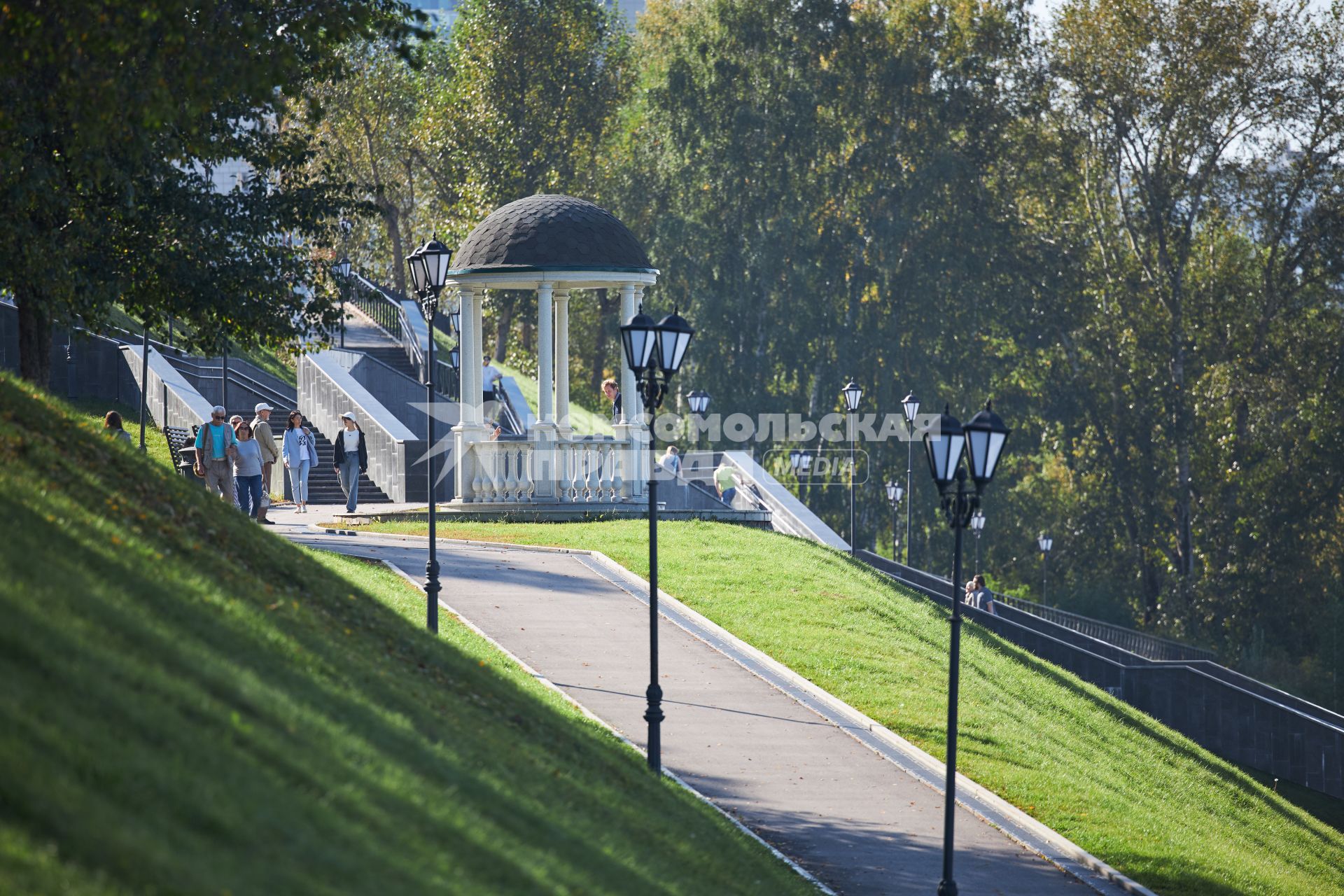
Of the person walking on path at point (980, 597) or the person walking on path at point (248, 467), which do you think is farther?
the person walking on path at point (980, 597)

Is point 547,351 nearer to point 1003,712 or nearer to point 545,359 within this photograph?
point 545,359

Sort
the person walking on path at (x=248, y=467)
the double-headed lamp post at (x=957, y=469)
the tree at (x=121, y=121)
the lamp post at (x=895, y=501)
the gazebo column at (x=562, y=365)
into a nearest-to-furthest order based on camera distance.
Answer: the double-headed lamp post at (x=957, y=469) < the tree at (x=121, y=121) < the person walking on path at (x=248, y=467) < the gazebo column at (x=562, y=365) < the lamp post at (x=895, y=501)

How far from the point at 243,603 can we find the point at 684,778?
17.2ft

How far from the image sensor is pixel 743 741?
46.0ft

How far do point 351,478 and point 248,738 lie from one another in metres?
19.2

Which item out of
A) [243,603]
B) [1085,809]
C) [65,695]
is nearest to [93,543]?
[243,603]

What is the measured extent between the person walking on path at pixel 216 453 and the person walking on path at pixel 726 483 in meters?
13.1

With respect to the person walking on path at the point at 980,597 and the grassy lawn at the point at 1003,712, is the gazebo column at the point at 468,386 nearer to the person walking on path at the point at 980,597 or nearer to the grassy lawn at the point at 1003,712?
the grassy lawn at the point at 1003,712

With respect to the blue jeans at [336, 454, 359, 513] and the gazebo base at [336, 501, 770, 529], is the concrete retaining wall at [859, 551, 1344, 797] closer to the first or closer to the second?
the gazebo base at [336, 501, 770, 529]

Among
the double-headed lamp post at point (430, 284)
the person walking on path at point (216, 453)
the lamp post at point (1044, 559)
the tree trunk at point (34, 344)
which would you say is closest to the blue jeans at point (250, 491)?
the person walking on path at point (216, 453)

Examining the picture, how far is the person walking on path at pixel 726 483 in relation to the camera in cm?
3181

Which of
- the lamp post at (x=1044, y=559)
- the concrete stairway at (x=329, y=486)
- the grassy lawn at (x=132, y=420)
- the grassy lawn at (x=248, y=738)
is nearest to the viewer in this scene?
the grassy lawn at (x=248, y=738)

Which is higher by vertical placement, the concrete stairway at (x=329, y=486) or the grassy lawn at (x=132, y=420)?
the grassy lawn at (x=132, y=420)

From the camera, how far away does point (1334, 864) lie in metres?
18.2
